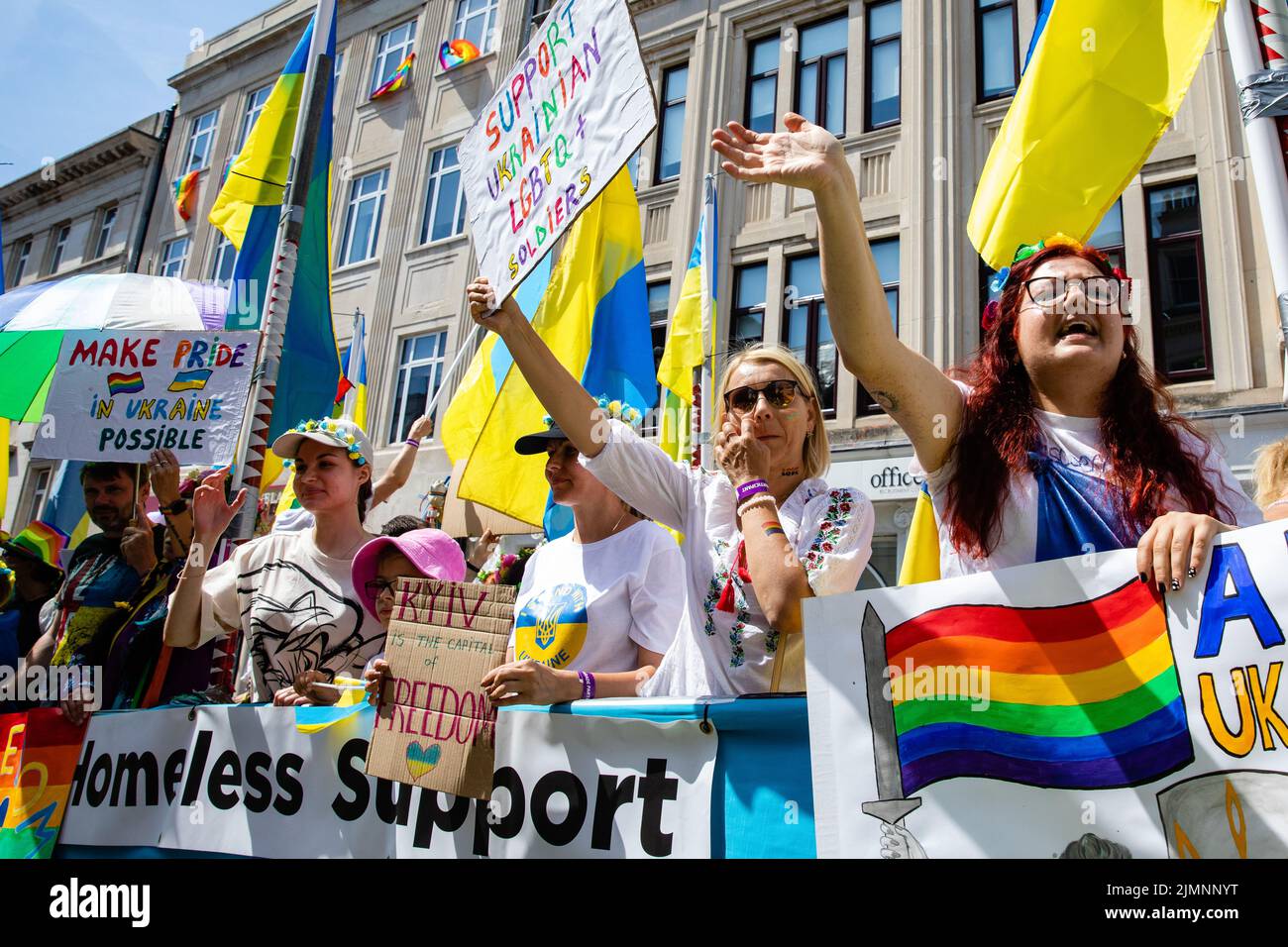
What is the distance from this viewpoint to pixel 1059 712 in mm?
1621

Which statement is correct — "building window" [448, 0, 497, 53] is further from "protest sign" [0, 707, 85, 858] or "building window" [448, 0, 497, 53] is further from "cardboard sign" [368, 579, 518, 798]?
"cardboard sign" [368, 579, 518, 798]

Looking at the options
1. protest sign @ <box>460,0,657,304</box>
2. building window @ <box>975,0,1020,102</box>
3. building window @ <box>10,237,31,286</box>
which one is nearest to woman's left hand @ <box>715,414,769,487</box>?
protest sign @ <box>460,0,657,304</box>

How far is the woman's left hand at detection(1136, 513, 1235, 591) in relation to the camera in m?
1.54

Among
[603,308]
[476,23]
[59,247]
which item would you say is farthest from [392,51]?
[603,308]

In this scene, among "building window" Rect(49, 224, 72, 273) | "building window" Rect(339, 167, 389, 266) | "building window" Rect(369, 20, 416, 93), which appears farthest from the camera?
"building window" Rect(49, 224, 72, 273)

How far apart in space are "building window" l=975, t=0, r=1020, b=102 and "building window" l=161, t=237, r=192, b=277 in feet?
58.4

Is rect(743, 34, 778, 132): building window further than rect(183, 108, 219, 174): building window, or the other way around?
rect(183, 108, 219, 174): building window

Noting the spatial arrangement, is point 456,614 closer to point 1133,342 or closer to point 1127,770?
point 1127,770

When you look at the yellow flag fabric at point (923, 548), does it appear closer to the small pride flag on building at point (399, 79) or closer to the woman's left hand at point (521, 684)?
the woman's left hand at point (521, 684)

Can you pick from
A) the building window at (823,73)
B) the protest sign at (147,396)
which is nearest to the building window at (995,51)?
the building window at (823,73)

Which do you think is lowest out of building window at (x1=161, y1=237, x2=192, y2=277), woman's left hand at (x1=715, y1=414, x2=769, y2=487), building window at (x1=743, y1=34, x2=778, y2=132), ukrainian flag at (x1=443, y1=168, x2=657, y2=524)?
woman's left hand at (x1=715, y1=414, x2=769, y2=487)

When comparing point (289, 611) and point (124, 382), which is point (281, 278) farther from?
point (289, 611)

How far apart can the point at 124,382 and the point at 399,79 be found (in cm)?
1565
